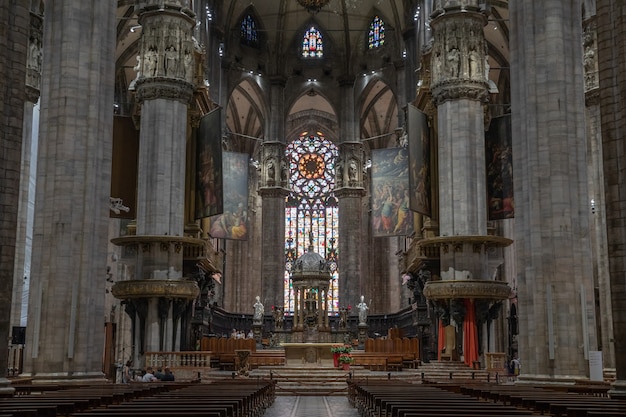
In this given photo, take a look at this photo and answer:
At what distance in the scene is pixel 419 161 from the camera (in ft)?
113

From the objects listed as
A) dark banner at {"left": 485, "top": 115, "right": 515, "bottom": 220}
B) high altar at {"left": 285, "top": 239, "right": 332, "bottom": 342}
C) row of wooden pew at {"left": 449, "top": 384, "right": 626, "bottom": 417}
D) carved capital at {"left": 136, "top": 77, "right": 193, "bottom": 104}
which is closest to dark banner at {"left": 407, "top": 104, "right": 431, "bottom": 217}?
dark banner at {"left": 485, "top": 115, "right": 515, "bottom": 220}

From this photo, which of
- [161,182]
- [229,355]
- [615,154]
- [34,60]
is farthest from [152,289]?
[615,154]

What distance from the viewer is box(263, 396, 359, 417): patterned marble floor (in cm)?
1675

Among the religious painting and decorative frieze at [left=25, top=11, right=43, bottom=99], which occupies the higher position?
decorative frieze at [left=25, top=11, right=43, bottom=99]

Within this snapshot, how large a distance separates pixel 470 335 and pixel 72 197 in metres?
16.7

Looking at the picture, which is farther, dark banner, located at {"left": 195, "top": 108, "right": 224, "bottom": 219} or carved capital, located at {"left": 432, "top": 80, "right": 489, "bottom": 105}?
dark banner, located at {"left": 195, "top": 108, "right": 224, "bottom": 219}

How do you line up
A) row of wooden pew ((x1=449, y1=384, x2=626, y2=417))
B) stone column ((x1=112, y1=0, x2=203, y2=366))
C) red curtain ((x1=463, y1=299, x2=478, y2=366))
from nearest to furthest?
row of wooden pew ((x1=449, y1=384, x2=626, y2=417)) → red curtain ((x1=463, y1=299, x2=478, y2=366)) → stone column ((x1=112, y1=0, x2=203, y2=366))

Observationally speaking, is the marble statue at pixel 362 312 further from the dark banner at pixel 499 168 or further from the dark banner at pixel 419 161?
the dark banner at pixel 499 168

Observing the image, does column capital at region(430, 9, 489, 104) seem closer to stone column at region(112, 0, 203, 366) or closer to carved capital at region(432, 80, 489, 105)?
carved capital at region(432, 80, 489, 105)

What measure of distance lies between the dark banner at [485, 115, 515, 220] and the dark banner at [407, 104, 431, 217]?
8.37 feet

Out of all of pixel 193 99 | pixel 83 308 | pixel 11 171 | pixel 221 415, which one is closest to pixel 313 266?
pixel 193 99

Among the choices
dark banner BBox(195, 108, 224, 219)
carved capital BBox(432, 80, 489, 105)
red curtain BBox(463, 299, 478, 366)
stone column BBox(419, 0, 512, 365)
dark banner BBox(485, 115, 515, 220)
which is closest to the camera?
red curtain BBox(463, 299, 478, 366)

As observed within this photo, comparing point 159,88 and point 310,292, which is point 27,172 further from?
point 310,292

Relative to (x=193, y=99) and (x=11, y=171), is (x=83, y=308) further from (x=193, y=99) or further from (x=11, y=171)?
(x=193, y=99)
